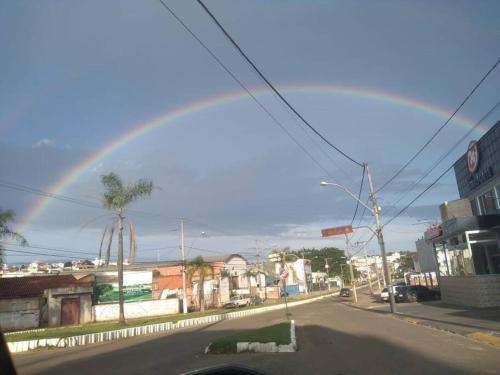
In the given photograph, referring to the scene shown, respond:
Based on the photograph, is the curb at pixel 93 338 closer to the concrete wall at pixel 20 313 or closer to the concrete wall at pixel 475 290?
the concrete wall at pixel 20 313

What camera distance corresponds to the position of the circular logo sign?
127 ft

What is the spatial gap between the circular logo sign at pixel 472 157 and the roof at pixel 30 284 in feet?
Result: 119

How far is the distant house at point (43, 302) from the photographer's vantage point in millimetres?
40312

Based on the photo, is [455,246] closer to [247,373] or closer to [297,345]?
[297,345]

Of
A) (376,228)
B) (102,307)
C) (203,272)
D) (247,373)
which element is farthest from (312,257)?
(247,373)

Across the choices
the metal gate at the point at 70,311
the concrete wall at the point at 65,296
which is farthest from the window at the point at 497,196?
the metal gate at the point at 70,311

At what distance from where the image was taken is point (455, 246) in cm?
3148

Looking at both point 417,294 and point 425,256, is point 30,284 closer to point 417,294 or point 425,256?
point 417,294

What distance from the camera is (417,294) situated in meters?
40.7

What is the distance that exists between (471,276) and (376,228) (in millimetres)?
6514

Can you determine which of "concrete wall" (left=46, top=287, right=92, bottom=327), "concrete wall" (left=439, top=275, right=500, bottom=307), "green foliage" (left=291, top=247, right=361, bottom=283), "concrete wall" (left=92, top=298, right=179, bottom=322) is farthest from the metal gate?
"green foliage" (left=291, top=247, right=361, bottom=283)

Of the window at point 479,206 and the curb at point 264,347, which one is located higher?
the window at point 479,206

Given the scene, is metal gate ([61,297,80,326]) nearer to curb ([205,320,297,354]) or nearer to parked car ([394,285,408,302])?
parked car ([394,285,408,302])

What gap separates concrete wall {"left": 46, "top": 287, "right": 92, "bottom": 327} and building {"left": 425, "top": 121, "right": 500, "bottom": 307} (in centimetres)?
3041
